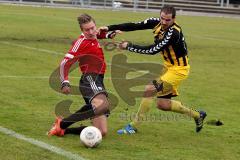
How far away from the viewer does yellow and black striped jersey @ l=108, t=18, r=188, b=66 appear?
9.42 metres

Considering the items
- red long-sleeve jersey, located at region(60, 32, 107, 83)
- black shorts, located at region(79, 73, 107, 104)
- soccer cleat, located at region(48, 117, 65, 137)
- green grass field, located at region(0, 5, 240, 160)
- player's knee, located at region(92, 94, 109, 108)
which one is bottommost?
green grass field, located at region(0, 5, 240, 160)

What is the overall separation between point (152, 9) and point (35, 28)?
103ft

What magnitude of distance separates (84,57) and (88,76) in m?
0.29

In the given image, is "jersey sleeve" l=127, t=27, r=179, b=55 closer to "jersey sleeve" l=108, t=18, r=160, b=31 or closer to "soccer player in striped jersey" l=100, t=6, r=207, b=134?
"soccer player in striped jersey" l=100, t=6, r=207, b=134

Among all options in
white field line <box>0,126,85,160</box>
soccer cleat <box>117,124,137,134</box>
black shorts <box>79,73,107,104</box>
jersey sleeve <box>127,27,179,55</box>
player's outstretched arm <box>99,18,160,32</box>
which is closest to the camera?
white field line <box>0,126,85,160</box>

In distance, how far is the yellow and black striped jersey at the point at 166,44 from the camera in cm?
942

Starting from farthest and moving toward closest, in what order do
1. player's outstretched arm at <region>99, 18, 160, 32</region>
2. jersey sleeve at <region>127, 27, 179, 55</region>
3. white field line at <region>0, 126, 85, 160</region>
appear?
player's outstretched arm at <region>99, 18, 160, 32</region>
jersey sleeve at <region>127, 27, 179, 55</region>
white field line at <region>0, 126, 85, 160</region>

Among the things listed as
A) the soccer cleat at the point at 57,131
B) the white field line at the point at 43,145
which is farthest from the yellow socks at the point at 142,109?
the white field line at the point at 43,145

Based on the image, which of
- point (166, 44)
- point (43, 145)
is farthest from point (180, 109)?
point (43, 145)

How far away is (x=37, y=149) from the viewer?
8.09 metres

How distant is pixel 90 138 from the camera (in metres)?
8.30

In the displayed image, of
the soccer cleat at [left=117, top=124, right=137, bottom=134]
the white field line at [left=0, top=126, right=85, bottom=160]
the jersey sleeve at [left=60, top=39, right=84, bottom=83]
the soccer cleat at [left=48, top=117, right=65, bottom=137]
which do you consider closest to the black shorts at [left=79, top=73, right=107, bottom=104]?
the jersey sleeve at [left=60, top=39, right=84, bottom=83]

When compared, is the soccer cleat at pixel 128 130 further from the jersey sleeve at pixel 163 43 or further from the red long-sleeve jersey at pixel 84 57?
the jersey sleeve at pixel 163 43

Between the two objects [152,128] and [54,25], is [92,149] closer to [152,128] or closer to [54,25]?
[152,128]
